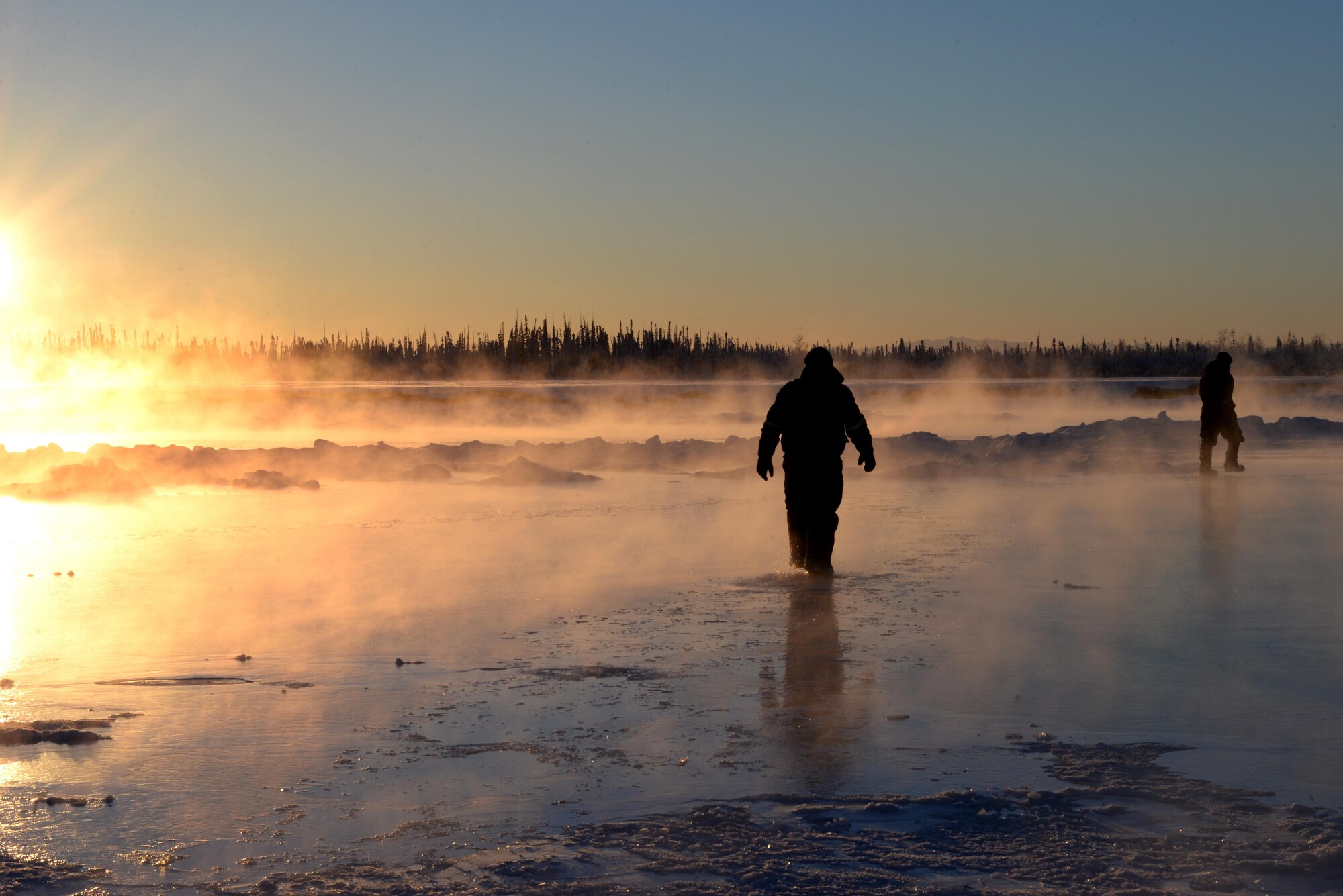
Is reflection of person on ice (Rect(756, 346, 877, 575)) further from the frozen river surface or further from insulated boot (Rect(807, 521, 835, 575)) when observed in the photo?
the frozen river surface

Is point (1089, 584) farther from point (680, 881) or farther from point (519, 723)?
point (680, 881)

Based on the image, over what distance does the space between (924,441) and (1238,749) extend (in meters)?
21.2

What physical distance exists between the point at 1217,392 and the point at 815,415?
12535mm

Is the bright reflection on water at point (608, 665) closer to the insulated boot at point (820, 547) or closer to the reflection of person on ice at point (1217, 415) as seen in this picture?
the insulated boot at point (820, 547)

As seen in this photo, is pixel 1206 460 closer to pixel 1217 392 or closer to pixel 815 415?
pixel 1217 392

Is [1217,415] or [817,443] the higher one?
[817,443]

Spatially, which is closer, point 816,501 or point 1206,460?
point 816,501

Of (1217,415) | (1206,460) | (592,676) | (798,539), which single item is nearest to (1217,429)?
(1217,415)

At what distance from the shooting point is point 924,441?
26.4 meters

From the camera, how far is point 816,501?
10383 millimetres

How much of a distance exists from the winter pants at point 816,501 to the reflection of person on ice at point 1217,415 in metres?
12.1

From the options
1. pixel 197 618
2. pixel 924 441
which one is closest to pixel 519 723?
pixel 197 618

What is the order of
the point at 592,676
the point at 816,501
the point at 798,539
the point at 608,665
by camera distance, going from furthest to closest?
the point at 798,539, the point at 816,501, the point at 608,665, the point at 592,676

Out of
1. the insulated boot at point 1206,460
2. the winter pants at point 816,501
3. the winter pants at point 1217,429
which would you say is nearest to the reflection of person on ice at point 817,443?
the winter pants at point 816,501
